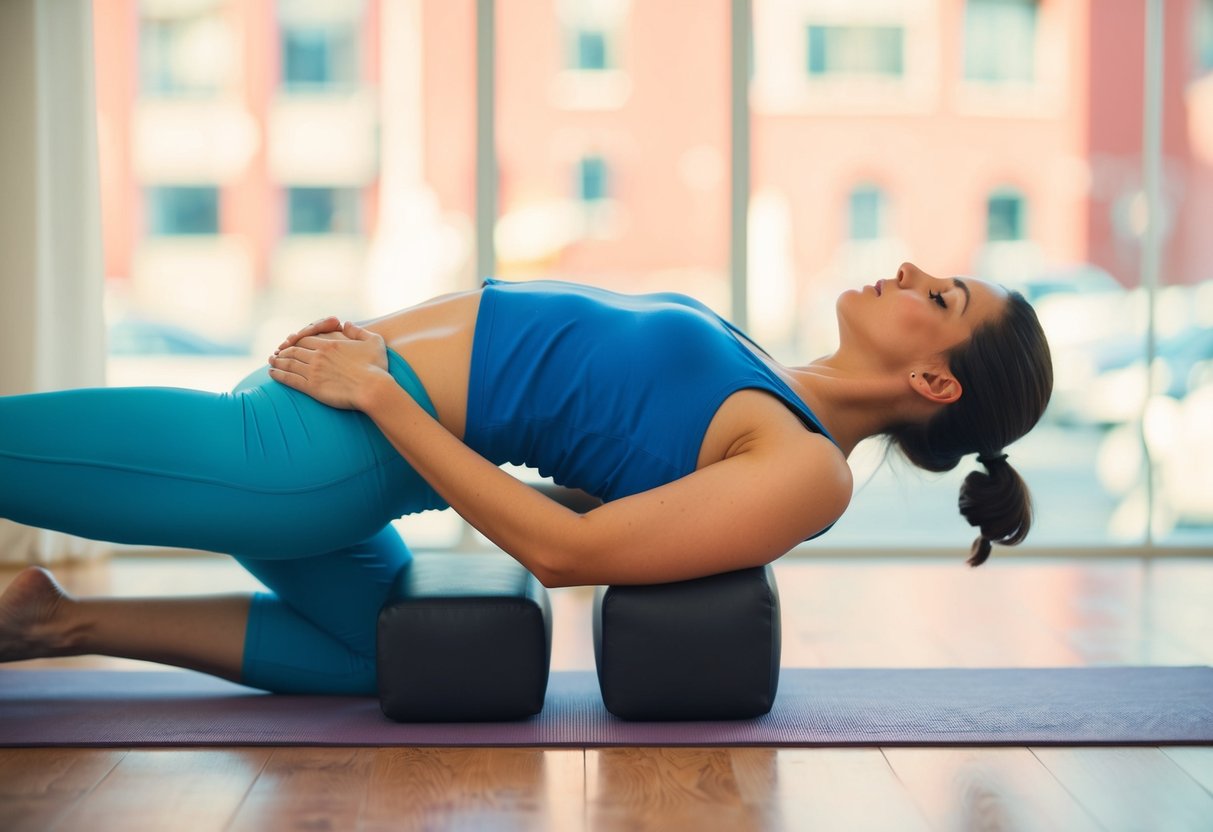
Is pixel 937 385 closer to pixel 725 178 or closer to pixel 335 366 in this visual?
pixel 335 366

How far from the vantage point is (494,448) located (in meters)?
1.90

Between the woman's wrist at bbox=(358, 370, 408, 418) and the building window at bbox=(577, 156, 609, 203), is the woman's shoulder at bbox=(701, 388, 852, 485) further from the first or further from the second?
the building window at bbox=(577, 156, 609, 203)

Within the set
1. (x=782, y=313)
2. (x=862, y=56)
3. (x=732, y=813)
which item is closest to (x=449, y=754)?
(x=732, y=813)

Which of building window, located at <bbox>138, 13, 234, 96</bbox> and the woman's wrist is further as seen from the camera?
building window, located at <bbox>138, 13, 234, 96</bbox>

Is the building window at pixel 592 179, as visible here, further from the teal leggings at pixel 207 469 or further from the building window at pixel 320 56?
the teal leggings at pixel 207 469

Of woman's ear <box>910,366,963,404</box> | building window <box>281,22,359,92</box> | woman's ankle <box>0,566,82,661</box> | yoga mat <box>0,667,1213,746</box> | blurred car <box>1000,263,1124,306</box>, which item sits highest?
building window <box>281,22,359,92</box>

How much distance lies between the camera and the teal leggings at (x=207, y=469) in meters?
1.73

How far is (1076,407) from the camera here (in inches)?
161

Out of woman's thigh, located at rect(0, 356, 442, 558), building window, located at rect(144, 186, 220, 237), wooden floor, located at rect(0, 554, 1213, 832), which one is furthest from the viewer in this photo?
building window, located at rect(144, 186, 220, 237)

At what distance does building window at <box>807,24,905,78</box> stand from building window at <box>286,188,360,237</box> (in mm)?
1492

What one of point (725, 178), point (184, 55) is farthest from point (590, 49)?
point (184, 55)

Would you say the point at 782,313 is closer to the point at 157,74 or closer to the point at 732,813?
the point at 157,74

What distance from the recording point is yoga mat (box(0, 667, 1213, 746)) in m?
1.86

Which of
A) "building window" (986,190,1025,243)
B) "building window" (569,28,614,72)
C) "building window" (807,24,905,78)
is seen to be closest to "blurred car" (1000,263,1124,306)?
"building window" (986,190,1025,243)
